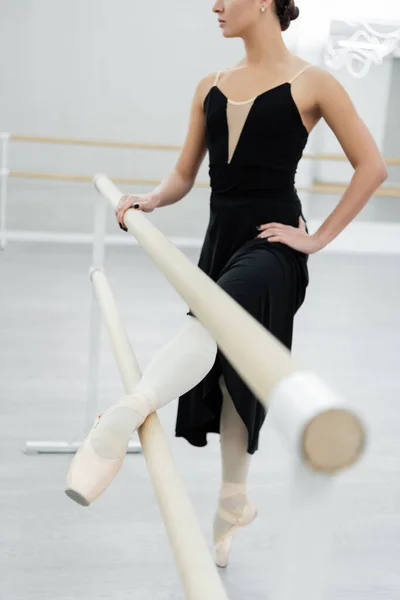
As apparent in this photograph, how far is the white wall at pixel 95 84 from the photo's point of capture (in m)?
5.69

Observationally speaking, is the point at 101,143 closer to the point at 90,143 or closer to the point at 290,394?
the point at 90,143

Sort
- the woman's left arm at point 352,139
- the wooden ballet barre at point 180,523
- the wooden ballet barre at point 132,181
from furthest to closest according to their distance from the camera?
the wooden ballet barre at point 132,181 < the woman's left arm at point 352,139 < the wooden ballet barre at point 180,523

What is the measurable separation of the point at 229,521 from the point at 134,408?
682mm

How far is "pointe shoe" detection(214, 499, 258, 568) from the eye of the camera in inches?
62.7

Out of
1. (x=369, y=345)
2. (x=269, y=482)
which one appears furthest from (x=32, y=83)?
(x=269, y=482)

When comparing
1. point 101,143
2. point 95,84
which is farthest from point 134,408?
point 95,84

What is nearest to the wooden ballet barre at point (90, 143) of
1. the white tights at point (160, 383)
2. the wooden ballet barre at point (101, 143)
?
the wooden ballet barre at point (101, 143)

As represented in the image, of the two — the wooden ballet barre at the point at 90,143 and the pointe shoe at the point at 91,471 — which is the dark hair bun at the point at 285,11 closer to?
the pointe shoe at the point at 91,471

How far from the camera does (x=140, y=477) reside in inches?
83.2

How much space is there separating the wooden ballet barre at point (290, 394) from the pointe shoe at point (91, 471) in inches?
17.1

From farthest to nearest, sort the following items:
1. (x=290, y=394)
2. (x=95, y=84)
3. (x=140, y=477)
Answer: (x=95, y=84), (x=140, y=477), (x=290, y=394)

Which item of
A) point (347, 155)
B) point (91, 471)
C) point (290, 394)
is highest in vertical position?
point (290, 394)

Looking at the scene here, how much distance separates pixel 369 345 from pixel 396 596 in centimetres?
208

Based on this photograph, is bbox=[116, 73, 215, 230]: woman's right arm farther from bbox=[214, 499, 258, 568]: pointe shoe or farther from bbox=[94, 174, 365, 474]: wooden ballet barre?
bbox=[94, 174, 365, 474]: wooden ballet barre
